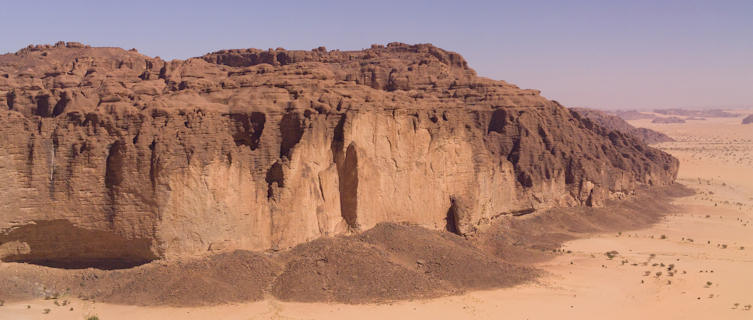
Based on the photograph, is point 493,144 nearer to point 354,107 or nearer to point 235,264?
point 354,107

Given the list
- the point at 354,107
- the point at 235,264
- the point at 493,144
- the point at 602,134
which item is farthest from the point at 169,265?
the point at 602,134

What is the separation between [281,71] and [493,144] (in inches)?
627

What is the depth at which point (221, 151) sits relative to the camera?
2464cm

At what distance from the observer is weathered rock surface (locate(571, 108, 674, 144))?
368ft

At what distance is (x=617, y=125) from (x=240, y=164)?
105262 millimetres

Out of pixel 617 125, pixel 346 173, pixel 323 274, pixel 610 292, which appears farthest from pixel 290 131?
pixel 617 125

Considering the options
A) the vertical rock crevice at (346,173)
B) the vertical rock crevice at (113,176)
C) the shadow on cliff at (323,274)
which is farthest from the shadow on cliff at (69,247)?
the vertical rock crevice at (346,173)

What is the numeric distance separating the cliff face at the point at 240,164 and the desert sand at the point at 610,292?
2.71 meters

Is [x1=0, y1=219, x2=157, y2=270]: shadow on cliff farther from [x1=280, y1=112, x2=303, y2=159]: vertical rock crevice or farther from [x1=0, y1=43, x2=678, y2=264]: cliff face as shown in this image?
[x1=280, y1=112, x2=303, y2=159]: vertical rock crevice

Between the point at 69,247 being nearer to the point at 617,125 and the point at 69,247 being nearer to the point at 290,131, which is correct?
the point at 290,131

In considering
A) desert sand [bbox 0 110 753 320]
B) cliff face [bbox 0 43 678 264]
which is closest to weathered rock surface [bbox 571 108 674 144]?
desert sand [bbox 0 110 753 320]

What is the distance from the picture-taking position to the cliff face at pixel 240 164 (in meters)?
22.8

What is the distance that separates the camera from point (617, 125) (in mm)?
117812

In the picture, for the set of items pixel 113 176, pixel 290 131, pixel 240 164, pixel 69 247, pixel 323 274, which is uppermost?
pixel 290 131
